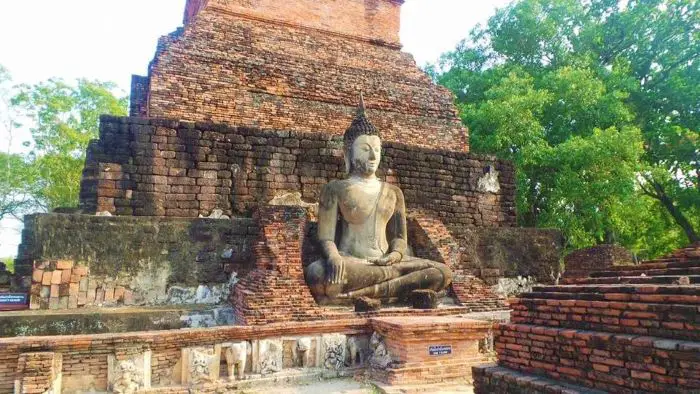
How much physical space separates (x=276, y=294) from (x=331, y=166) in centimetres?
326

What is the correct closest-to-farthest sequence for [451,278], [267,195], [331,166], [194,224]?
[194,224] < [451,278] < [267,195] < [331,166]

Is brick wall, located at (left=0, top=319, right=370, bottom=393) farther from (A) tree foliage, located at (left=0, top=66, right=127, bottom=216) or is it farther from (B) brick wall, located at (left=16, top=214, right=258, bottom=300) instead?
(A) tree foliage, located at (left=0, top=66, right=127, bottom=216)

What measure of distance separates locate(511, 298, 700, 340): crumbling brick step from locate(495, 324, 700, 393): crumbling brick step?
0.08 m

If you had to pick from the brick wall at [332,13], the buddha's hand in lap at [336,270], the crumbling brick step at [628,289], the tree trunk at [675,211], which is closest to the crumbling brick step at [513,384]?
the crumbling brick step at [628,289]

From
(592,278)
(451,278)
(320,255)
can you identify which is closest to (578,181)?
(451,278)

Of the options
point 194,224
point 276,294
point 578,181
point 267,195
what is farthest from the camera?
point 578,181

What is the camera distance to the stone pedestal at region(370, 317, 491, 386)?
5.49 m

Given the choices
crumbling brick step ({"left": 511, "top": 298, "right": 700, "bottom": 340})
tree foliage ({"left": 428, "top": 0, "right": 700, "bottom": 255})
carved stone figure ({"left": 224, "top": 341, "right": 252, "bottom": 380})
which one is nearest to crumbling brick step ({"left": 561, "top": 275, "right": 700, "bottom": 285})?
crumbling brick step ({"left": 511, "top": 298, "right": 700, "bottom": 340})

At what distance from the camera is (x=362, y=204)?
7492 millimetres

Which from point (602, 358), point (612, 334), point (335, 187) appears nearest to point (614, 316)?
point (612, 334)

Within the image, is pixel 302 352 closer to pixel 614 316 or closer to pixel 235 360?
pixel 235 360

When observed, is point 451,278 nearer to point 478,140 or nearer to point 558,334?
point 558,334

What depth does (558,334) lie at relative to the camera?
12.7 feet

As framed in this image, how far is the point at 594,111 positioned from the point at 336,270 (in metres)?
11.4
